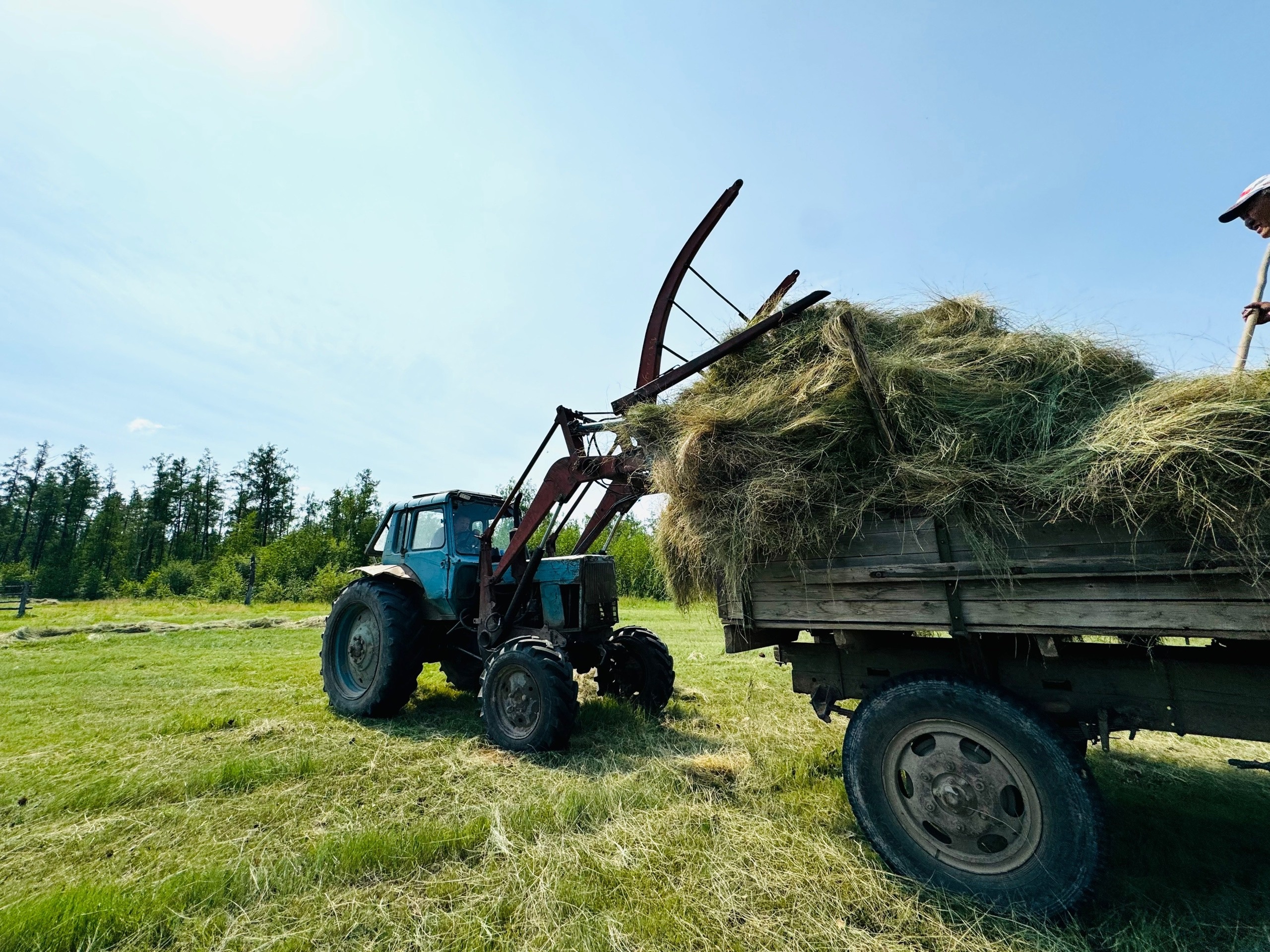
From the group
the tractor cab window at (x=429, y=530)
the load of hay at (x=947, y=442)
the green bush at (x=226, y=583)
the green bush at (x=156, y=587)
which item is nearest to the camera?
the load of hay at (x=947, y=442)

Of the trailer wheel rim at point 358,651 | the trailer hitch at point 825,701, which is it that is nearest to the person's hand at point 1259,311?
the trailer hitch at point 825,701

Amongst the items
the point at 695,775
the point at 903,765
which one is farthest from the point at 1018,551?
the point at 695,775

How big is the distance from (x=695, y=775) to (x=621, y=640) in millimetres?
2344

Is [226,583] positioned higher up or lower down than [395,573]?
higher up

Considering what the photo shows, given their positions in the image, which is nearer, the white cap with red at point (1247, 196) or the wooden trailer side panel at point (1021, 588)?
the wooden trailer side panel at point (1021, 588)

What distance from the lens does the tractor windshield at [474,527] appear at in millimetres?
6270

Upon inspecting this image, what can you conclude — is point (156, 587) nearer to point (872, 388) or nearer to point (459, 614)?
point (459, 614)

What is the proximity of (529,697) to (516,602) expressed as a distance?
1080 mm

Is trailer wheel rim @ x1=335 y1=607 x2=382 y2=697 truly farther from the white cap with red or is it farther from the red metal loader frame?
the white cap with red

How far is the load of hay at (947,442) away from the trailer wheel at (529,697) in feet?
5.44

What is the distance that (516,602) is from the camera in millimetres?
5551

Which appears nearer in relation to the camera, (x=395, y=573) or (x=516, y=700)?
(x=516, y=700)

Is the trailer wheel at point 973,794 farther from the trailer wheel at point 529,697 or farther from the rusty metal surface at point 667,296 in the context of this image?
the rusty metal surface at point 667,296

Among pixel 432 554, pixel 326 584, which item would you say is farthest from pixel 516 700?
pixel 326 584
